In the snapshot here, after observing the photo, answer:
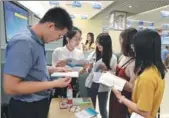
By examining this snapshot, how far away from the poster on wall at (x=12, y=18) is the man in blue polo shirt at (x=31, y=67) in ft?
4.49

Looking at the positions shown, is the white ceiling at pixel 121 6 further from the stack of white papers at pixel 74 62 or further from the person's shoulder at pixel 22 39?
the person's shoulder at pixel 22 39

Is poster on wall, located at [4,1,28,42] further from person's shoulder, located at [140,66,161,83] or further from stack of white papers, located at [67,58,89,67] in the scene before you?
person's shoulder, located at [140,66,161,83]

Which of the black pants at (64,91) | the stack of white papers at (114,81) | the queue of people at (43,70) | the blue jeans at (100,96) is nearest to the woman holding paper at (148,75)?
the queue of people at (43,70)

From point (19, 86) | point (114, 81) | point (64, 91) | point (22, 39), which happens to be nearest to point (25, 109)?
point (19, 86)

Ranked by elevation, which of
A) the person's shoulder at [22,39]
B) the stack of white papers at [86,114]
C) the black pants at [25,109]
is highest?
the person's shoulder at [22,39]

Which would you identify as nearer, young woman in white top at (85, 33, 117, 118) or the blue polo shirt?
the blue polo shirt

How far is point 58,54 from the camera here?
9.05 feet

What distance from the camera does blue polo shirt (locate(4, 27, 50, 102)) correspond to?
117 cm

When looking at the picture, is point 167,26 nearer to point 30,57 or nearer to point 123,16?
point 123,16

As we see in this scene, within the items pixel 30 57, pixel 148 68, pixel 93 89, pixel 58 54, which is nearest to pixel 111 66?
pixel 93 89

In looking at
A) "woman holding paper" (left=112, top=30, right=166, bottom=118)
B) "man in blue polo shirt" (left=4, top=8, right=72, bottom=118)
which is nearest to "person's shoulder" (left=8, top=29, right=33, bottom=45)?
"man in blue polo shirt" (left=4, top=8, right=72, bottom=118)

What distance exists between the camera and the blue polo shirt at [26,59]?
46.2 inches

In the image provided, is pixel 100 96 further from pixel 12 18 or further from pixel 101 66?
pixel 12 18

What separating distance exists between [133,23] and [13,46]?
43.5 feet
